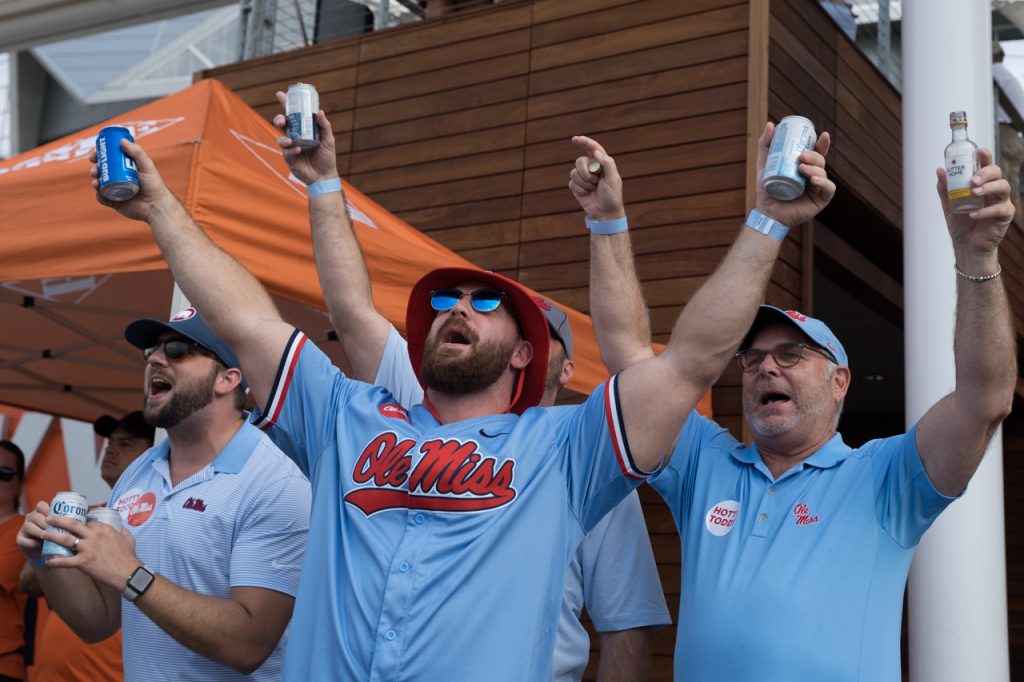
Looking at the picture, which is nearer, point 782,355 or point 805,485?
point 805,485

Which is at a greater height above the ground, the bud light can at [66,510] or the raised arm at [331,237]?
the raised arm at [331,237]

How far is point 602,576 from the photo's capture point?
2.78 metres

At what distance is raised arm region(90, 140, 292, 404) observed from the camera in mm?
2291

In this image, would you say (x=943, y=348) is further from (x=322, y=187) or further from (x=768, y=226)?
(x=322, y=187)

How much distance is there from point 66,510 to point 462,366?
2.88 feet

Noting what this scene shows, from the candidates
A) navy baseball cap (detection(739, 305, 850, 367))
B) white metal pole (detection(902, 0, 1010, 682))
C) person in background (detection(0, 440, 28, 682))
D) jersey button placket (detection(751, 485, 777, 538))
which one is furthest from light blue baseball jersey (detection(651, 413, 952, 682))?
person in background (detection(0, 440, 28, 682))

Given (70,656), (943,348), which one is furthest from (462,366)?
(943,348)

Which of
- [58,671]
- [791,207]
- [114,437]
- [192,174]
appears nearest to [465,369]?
[791,207]

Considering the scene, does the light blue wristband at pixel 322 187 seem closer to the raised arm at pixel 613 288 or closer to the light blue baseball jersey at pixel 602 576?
the light blue baseball jersey at pixel 602 576

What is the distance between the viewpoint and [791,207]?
2.00m

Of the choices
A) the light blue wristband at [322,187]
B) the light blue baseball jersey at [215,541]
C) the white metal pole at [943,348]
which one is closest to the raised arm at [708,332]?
the light blue wristband at [322,187]

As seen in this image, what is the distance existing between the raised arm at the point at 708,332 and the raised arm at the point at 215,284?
0.78 meters

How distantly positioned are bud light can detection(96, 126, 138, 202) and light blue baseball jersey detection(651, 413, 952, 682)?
1477 millimetres

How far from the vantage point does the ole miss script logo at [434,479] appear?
2041 millimetres
